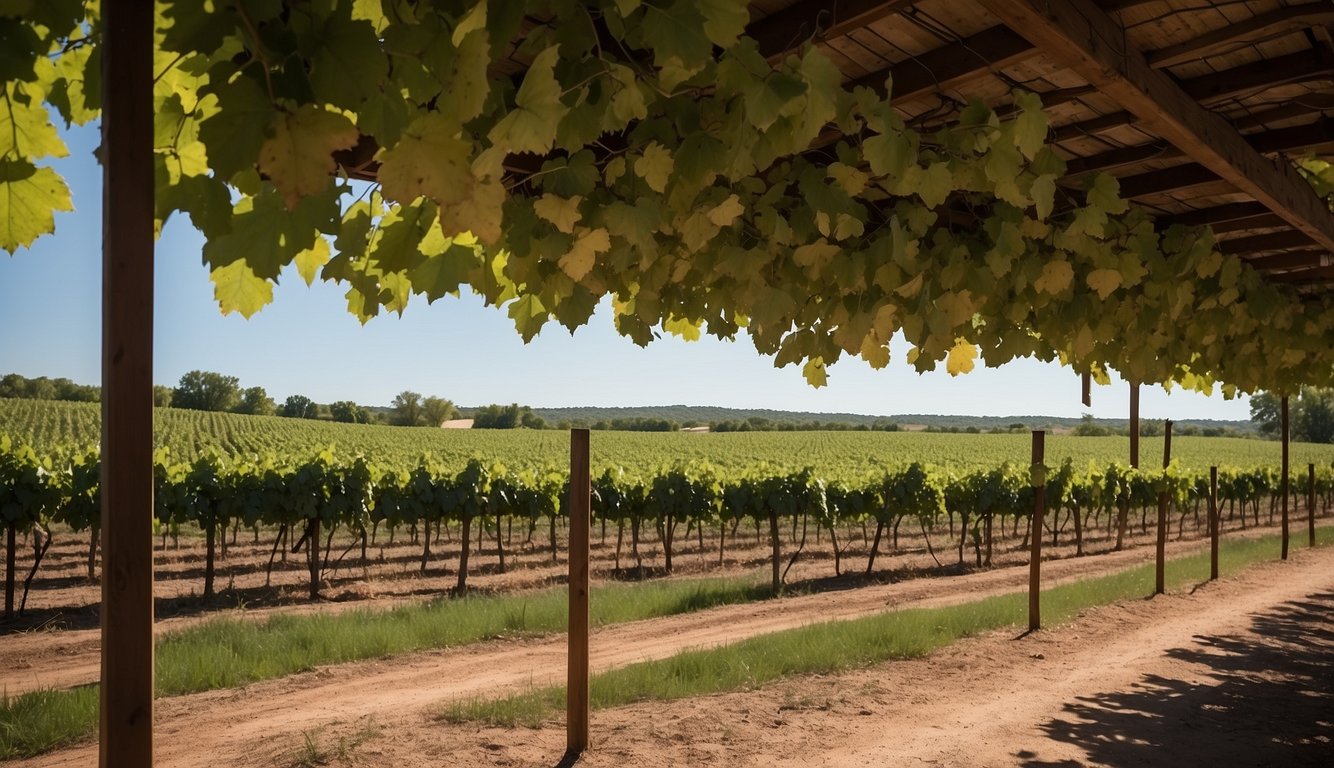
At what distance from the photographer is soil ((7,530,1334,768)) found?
556 cm

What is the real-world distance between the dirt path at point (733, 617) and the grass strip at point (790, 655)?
5.54 feet

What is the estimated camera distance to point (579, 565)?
185 inches

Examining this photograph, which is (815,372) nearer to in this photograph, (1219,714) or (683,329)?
(683,329)

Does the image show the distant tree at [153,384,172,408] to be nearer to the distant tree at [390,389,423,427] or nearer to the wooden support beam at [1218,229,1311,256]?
the distant tree at [390,389,423,427]

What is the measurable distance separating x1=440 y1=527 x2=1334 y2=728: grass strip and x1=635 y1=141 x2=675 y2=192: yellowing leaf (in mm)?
4467

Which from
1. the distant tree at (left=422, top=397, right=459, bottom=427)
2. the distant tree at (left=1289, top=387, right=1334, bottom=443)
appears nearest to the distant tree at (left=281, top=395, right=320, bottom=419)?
the distant tree at (left=422, top=397, right=459, bottom=427)

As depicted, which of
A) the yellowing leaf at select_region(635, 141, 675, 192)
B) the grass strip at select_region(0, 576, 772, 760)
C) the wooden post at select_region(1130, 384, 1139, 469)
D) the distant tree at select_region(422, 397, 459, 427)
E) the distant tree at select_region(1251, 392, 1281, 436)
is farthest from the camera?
the distant tree at select_region(1251, 392, 1281, 436)

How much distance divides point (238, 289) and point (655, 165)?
1.20m

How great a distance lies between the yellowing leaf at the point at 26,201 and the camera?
162 cm

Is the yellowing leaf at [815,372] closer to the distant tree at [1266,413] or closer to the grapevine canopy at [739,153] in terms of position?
the grapevine canopy at [739,153]

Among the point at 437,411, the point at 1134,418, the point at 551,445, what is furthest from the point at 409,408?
the point at 1134,418

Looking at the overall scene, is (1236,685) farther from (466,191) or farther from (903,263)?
(466,191)

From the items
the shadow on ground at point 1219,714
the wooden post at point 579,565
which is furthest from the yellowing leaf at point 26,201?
the shadow on ground at point 1219,714

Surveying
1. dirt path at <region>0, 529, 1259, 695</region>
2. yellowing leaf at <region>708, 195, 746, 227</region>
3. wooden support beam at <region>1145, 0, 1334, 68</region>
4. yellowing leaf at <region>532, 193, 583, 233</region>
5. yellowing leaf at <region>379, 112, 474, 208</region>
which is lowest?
dirt path at <region>0, 529, 1259, 695</region>
